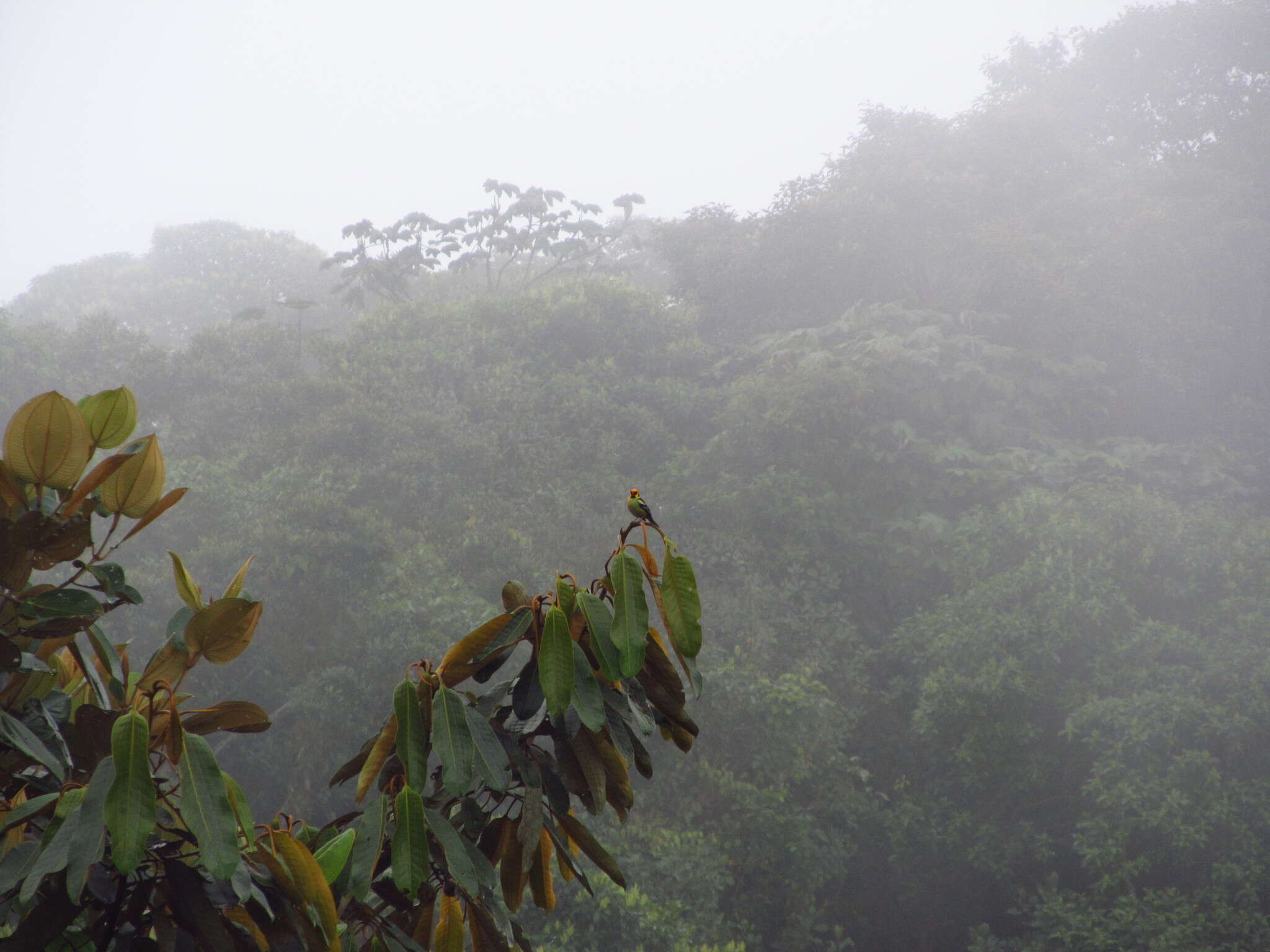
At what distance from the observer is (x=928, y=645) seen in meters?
6.75

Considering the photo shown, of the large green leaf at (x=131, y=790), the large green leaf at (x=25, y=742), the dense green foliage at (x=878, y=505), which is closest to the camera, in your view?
the large green leaf at (x=131, y=790)

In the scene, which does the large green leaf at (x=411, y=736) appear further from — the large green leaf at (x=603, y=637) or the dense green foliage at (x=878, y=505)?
the dense green foliage at (x=878, y=505)

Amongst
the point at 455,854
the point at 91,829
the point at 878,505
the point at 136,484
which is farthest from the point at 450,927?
the point at 878,505

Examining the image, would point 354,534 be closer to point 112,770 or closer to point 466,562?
point 466,562

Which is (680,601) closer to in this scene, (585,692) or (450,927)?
(585,692)

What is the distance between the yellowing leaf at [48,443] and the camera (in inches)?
43.3

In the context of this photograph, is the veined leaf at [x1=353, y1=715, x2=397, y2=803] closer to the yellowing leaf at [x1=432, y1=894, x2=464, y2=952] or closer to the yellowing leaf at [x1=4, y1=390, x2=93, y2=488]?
the yellowing leaf at [x1=432, y1=894, x2=464, y2=952]

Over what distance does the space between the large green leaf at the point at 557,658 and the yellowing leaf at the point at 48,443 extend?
68 centimetres

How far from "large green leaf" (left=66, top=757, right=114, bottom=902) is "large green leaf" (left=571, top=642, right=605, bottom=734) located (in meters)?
0.56

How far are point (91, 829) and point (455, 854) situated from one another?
0.44 meters

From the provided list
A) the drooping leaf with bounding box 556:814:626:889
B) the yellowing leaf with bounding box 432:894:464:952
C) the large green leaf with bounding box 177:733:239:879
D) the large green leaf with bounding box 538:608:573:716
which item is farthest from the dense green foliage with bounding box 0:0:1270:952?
the large green leaf with bounding box 177:733:239:879

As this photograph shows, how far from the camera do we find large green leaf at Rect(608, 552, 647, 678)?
113cm

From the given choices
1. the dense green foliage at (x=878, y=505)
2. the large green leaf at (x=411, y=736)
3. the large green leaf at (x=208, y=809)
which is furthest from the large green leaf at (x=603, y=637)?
the dense green foliage at (x=878, y=505)

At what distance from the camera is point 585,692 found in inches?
47.1
